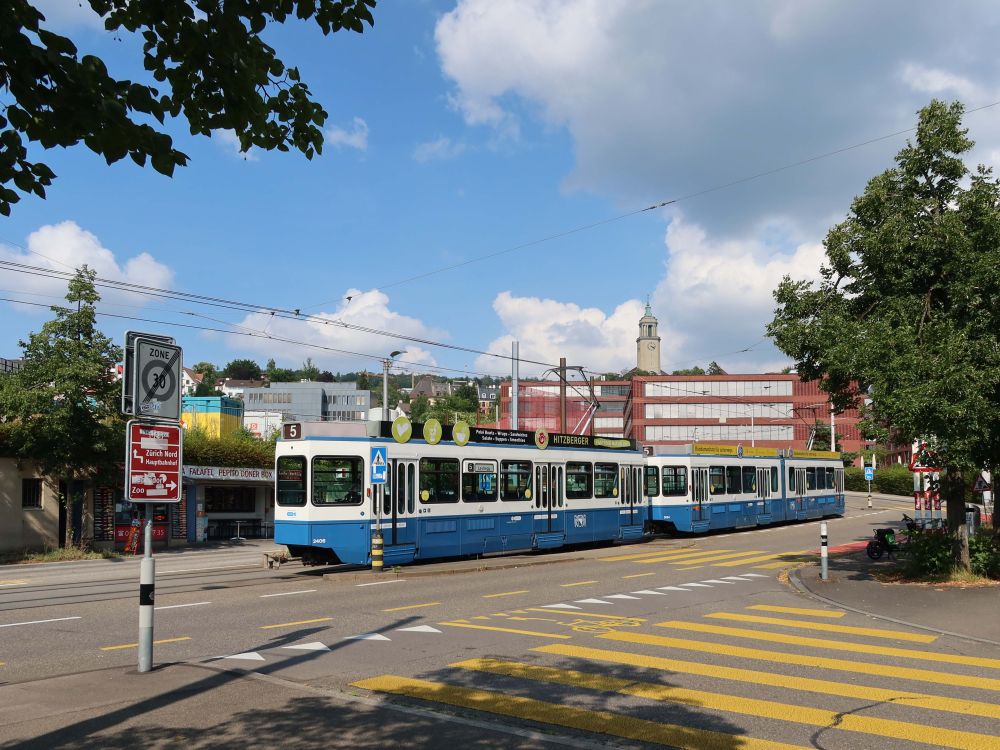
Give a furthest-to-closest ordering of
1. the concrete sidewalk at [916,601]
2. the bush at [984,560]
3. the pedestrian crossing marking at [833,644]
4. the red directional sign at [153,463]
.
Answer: the bush at [984,560] → the concrete sidewalk at [916,601] → the pedestrian crossing marking at [833,644] → the red directional sign at [153,463]

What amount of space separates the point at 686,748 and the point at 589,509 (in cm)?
2164

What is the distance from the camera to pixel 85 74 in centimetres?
431

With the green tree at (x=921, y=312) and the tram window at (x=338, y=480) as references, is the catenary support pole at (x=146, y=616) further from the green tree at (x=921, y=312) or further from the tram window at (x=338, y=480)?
the green tree at (x=921, y=312)

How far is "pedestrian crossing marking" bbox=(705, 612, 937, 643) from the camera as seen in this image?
12.1m

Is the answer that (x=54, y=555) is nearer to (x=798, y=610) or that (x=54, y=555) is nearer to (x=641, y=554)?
(x=641, y=554)

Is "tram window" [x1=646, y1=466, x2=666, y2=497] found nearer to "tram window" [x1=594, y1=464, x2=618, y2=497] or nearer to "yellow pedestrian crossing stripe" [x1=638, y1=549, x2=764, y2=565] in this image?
"tram window" [x1=594, y1=464, x2=618, y2=497]

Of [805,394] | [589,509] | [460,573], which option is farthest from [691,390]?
[460,573]

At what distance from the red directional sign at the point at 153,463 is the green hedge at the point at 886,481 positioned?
7777 cm

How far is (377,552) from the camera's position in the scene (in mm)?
19812

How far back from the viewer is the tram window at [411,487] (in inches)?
830

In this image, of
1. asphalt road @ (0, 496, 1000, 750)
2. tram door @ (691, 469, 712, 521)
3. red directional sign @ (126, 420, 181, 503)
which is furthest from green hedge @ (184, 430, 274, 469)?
red directional sign @ (126, 420, 181, 503)

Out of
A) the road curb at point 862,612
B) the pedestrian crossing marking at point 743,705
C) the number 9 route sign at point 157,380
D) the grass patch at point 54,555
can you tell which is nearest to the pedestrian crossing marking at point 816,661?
the pedestrian crossing marking at point 743,705

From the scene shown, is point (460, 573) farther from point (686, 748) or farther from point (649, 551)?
point (686, 748)

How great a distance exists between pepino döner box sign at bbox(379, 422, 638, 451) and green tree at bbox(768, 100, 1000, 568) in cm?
805
